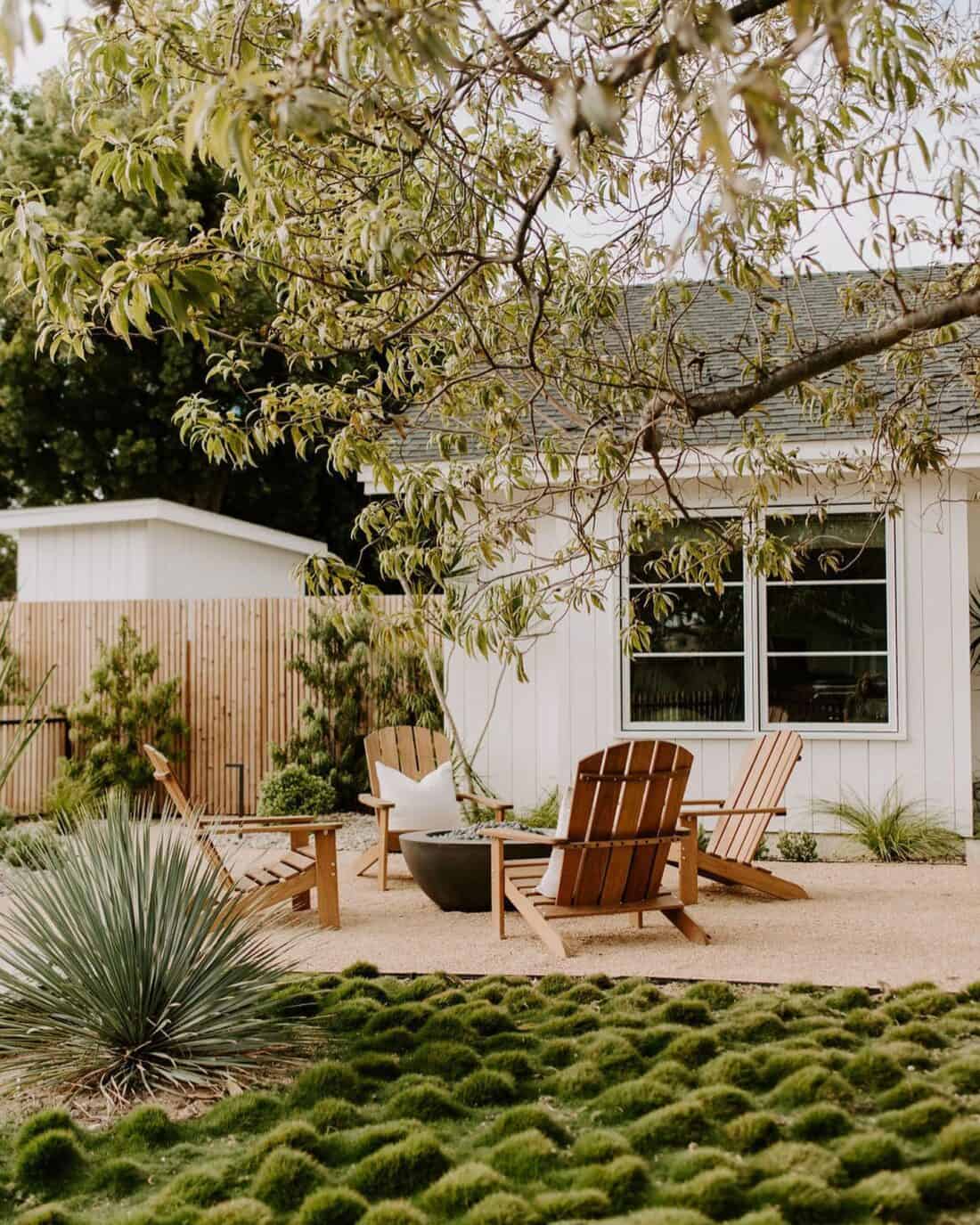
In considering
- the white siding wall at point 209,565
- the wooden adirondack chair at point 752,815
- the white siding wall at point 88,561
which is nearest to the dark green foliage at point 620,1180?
the wooden adirondack chair at point 752,815

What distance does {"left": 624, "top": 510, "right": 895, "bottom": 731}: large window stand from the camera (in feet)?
30.8

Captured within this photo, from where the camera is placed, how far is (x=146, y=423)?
73.4 ft

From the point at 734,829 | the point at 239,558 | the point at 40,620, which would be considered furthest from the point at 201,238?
the point at 239,558

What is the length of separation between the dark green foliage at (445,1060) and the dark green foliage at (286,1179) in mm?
757

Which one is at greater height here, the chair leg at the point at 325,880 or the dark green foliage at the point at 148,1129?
the chair leg at the point at 325,880

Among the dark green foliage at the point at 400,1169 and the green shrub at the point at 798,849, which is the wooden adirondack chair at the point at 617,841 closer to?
the dark green foliage at the point at 400,1169

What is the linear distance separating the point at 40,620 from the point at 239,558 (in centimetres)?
272

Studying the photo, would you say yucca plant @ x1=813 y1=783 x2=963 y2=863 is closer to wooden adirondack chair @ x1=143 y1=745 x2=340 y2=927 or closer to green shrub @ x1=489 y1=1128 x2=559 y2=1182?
wooden adirondack chair @ x1=143 y1=745 x2=340 y2=927

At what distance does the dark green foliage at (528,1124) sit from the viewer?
3.50m

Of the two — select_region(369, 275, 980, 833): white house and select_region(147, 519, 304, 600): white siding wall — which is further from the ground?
select_region(147, 519, 304, 600): white siding wall

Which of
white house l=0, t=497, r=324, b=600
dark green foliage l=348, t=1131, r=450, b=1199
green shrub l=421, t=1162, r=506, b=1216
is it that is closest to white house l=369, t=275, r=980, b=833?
white house l=0, t=497, r=324, b=600

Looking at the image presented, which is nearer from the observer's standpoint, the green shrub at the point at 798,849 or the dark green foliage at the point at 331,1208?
the dark green foliage at the point at 331,1208

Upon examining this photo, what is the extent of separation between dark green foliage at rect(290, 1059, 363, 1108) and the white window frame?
5.37 m

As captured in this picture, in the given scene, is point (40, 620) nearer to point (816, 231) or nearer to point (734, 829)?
point (734, 829)
